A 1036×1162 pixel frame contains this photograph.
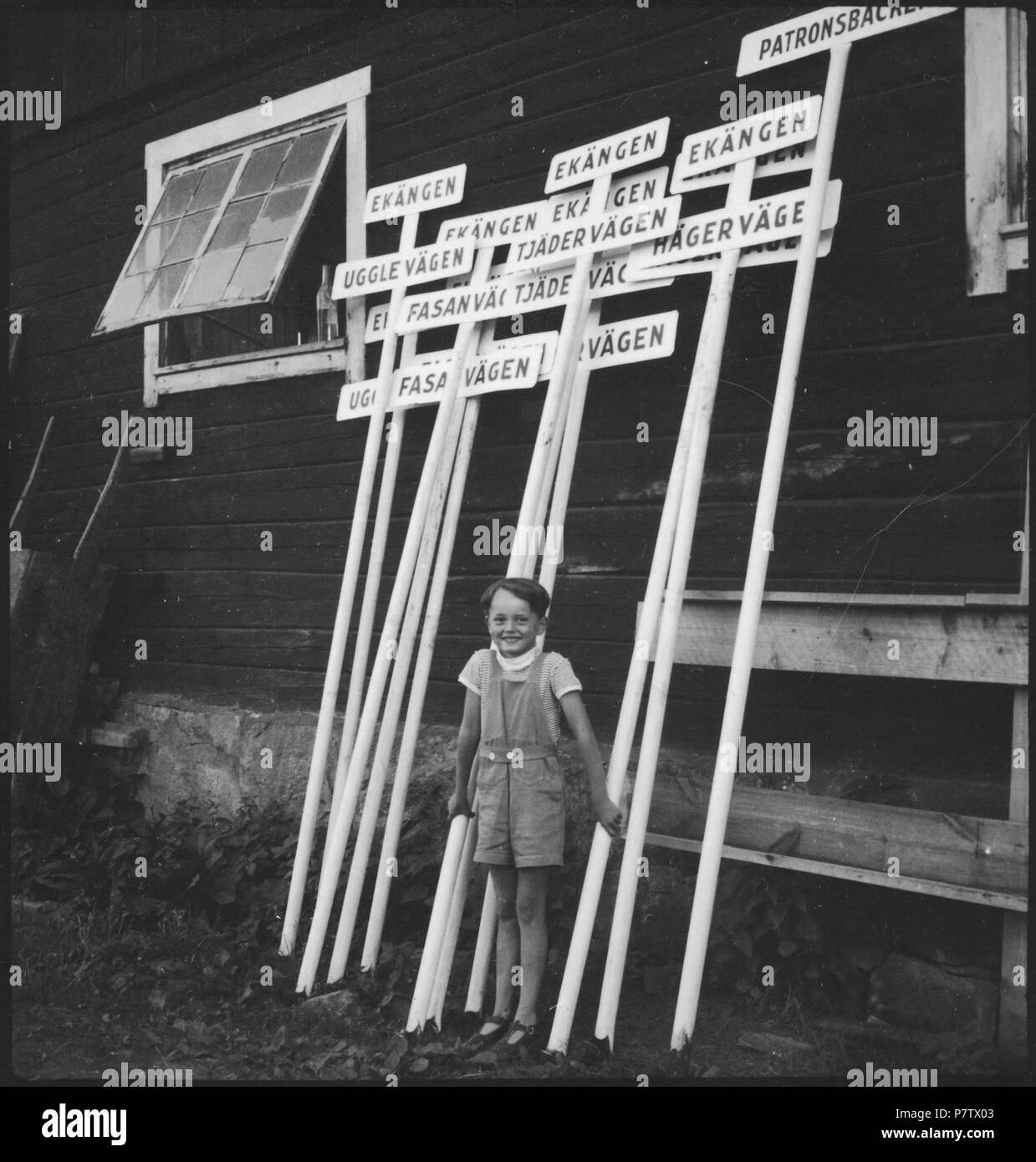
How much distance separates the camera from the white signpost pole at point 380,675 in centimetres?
377

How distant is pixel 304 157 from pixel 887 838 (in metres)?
3.94

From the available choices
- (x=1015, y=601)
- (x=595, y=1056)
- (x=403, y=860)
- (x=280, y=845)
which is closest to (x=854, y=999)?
(x=595, y=1056)

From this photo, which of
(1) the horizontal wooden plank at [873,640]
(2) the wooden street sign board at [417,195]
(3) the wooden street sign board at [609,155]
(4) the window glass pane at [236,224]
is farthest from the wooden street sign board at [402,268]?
(1) the horizontal wooden plank at [873,640]

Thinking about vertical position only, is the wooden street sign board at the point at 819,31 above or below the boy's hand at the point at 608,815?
above

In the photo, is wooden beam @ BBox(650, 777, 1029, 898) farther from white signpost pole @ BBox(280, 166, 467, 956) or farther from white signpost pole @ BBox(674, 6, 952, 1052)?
white signpost pole @ BBox(280, 166, 467, 956)

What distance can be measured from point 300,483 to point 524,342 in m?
1.74

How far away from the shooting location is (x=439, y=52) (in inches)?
190

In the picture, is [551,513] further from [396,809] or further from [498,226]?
[498,226]

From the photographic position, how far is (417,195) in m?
4.63

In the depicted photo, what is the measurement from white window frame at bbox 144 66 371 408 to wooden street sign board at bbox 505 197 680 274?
1212mm

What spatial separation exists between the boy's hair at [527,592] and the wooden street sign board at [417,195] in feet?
6.60

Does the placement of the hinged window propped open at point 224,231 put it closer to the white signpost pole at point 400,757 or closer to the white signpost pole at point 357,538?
the white signpost pole at point 357,538

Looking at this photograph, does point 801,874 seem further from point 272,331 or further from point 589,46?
point 272,331

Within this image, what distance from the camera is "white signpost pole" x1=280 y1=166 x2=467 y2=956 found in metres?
4.04
